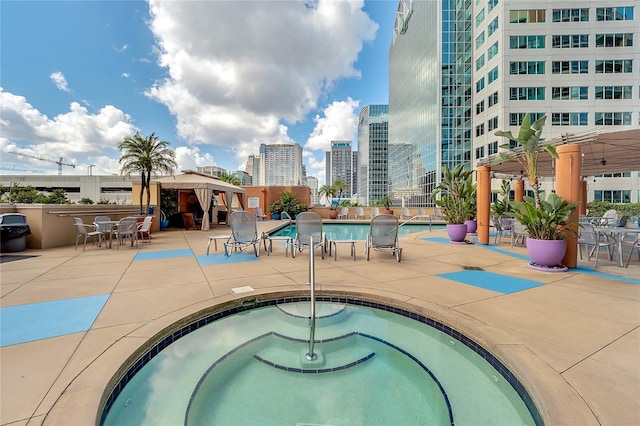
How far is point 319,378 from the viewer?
7.80ft

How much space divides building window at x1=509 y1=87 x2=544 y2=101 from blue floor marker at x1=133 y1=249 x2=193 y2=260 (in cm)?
3309

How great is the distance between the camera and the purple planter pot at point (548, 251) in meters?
5.06

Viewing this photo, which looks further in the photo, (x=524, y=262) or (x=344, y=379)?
(x=524, y=262)

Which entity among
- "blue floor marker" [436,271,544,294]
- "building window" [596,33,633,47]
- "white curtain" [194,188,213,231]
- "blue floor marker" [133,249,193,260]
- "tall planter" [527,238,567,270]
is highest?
"building window" [596,33,633,47]

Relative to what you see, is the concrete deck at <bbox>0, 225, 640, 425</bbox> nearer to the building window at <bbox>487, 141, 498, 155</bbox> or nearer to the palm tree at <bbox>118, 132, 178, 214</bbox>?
the palm tree at <bbox>118, 132, 178, 214</bbox>

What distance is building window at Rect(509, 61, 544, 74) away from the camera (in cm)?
2619

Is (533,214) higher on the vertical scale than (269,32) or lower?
lower

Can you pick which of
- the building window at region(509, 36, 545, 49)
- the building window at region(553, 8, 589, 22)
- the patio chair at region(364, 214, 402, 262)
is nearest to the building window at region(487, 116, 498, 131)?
the building window at region(509, 36, 545, 49)

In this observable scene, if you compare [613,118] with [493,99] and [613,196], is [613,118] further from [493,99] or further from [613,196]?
[493,99]

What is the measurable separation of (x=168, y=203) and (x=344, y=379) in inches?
593

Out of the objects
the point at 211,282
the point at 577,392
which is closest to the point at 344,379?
the point at 577,392

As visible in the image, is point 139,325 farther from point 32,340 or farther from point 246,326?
point 246,326

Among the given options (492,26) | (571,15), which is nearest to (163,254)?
(492,26)

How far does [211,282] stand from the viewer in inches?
168
